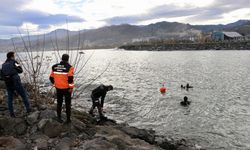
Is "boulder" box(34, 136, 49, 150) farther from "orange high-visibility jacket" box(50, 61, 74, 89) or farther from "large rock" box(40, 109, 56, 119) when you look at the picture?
"orange high-visibility jacket" box(50, 61, 74, 89)

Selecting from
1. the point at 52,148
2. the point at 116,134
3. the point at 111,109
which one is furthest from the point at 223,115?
the point at 52,148

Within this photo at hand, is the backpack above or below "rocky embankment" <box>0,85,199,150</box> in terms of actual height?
above

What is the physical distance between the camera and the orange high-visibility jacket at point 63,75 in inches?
426

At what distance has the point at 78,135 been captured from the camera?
11.1 m

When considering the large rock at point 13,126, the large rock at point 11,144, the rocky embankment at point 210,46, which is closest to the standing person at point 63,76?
the large rock at point 13,126

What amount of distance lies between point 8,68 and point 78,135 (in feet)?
13.3

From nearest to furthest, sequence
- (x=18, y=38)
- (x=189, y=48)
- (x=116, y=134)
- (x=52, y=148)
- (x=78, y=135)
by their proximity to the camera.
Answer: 1. (x=52, y=148)
2. (x=78, y=135)
3. (x=116, y=134)
4. (x=18, y=38)
5. (x=189, y=48)

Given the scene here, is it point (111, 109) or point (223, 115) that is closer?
point (223, 115)

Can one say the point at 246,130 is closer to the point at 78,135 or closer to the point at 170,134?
the point at 170,134

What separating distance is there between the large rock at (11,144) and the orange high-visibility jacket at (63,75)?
8.44 feet

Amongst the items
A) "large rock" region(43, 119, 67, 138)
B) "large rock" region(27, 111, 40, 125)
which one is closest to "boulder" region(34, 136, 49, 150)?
"large rock" region(43, 119, 67, 138)

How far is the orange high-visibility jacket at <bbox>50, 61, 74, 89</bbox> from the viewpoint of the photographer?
426 inches

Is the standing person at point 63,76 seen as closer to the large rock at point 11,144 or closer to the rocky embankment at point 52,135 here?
the rocky embankment at point 52,135

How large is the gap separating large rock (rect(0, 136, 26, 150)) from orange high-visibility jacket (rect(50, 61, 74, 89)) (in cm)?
257
